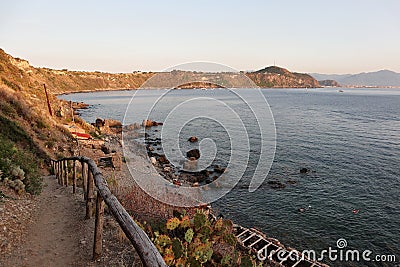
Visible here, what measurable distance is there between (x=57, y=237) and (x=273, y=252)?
29.4 feet

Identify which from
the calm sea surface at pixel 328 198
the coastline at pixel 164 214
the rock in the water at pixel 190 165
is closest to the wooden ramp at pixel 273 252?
the coastline at pixel 164 214

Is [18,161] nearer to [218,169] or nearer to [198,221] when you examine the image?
[198,221]

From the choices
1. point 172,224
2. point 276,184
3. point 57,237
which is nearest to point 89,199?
point 57,237

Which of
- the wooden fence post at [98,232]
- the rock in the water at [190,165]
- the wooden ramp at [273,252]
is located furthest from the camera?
the rock in the water at [190,165]

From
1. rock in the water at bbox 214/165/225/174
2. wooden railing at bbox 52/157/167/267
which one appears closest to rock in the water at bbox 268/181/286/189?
rock in the water at bbox 214/165/225/174

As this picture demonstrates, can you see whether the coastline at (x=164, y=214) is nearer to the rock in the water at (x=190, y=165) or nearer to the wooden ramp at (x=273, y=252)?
the wooden ramp at (x=273, y=252)

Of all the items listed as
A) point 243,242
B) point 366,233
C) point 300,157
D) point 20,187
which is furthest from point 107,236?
point 300,157

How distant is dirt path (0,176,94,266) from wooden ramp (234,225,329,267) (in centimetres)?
711

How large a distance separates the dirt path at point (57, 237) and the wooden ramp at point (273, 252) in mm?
7107

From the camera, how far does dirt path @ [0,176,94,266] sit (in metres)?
5.05

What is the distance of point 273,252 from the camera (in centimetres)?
1170

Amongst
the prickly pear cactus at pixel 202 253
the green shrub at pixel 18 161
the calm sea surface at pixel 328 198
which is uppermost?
the green shrub at pixel 18 161

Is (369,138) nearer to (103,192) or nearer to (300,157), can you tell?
(300,157)

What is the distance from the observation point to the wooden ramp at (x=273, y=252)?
11.1 meters
